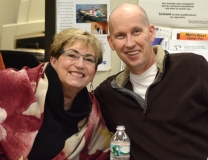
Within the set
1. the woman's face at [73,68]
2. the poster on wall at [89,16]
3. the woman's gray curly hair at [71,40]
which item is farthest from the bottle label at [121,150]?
the poster on wall at [89,16]

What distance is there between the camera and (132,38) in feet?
5.02

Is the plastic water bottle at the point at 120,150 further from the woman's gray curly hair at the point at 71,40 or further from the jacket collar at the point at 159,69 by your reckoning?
the woman's gray curly hair at the point at 71,40

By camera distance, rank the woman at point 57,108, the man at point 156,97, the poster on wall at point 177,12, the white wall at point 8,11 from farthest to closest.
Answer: the white wall at point 8,11 → the poster on wall at point 177,12 → the man at point 156,97 → the woman at point 57,108

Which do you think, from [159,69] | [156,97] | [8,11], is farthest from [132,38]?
[8,11]

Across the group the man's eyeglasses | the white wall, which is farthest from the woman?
the white wall

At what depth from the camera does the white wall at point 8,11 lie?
3146 mm

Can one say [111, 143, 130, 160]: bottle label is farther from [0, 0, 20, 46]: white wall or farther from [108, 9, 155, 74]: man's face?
[0, 0, 20, 46]: white wall

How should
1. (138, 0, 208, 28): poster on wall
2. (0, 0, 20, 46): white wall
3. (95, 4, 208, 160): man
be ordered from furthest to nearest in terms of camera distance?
(0, 0, 20, 46): white wall, (138, 0, 208, 28): poster on wall, (95, 4, 208, 160): man

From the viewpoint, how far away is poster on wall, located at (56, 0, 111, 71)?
198cm

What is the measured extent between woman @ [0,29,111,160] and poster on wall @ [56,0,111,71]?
434 millimetres

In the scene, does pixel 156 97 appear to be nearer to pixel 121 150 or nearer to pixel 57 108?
pixel 121 150

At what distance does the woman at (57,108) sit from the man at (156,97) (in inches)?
5.8

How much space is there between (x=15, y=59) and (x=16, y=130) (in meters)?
0.77

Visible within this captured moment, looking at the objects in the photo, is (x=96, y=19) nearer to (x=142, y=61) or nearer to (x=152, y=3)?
(x=152, y=3)
